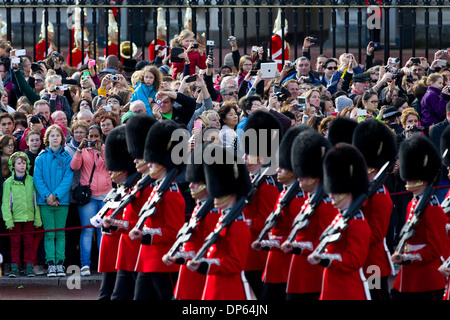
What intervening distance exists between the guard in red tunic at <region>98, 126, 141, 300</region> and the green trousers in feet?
5.90

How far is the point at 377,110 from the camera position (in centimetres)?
1084

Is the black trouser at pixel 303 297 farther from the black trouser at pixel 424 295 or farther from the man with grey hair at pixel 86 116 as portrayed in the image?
the man with grey hair at pixel 86 116

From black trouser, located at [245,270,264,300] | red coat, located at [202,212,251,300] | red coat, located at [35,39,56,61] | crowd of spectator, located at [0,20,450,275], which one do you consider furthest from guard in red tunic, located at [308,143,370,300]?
red coat, located at [35,39,56,61]

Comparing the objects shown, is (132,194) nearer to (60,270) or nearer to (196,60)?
(60,270)

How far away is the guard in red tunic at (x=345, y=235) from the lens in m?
6.50

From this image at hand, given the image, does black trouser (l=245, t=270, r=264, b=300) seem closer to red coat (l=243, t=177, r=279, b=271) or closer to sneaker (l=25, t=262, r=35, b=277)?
red coat (l=243, t=177, r=279, b=271)

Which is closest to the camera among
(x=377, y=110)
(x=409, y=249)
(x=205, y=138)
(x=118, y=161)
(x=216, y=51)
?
(x=409, y=249)

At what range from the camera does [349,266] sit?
648 centimetres

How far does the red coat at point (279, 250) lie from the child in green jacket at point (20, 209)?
3028 mm

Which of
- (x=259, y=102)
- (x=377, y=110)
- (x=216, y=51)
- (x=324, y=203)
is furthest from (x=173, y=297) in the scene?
(x=216, y=51)

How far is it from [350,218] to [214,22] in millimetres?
11835
